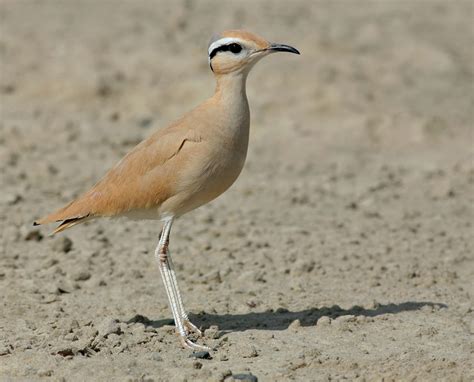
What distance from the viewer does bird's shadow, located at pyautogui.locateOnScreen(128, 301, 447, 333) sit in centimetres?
672

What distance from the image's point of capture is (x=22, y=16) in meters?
15.0

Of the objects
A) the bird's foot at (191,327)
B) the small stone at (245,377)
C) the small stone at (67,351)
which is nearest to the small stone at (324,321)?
the bird's foot at (191,327)

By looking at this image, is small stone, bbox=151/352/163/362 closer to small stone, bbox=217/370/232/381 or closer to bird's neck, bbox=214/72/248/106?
small stone, bbox=217/370/232/381

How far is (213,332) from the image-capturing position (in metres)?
6.50

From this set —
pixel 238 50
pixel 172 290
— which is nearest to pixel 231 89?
pixel 238 50

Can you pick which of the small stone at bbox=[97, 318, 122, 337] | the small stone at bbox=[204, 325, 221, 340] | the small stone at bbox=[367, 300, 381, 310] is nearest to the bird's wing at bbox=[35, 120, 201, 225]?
the small stone at bbox=[97, 318, 122, 337]

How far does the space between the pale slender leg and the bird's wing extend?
0.85ft

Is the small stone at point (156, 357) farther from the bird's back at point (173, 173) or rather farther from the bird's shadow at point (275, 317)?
the bird's back at point (173, 173)

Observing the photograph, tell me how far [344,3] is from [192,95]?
560 cm

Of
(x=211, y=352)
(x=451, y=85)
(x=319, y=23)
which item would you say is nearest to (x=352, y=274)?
(x=211, y=352)

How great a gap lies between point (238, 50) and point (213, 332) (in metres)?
1.78

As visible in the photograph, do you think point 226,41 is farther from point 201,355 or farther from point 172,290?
point 201,355

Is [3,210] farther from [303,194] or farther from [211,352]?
[211,352]

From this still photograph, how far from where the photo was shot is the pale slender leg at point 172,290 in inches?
250
